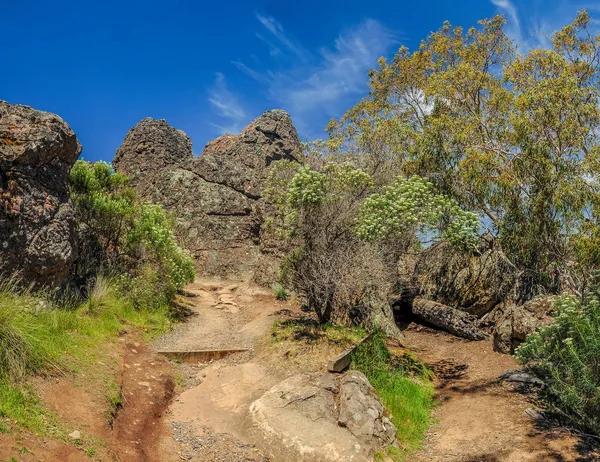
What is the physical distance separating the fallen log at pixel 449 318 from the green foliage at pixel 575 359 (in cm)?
604

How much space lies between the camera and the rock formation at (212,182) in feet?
75.3

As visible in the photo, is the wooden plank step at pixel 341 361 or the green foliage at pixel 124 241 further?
the green foliage at pixel 124 241

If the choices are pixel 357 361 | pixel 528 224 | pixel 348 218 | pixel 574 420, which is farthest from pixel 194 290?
pixel 574 420

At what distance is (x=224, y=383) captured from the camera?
10.2 metres

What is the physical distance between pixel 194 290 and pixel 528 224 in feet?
43.6

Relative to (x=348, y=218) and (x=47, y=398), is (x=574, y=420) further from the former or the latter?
(x=47, y=398)

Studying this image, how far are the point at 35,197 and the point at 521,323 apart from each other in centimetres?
1346

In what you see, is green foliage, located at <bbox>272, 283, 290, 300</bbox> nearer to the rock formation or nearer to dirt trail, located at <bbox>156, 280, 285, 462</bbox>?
Answer: dirt trail, located at <bbox>156, 280, 285, 462</bbox>

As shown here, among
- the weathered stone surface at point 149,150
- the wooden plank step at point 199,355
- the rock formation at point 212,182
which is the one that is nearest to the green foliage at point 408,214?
the wooden plank step at point 199,355

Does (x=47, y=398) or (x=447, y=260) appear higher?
(x=447, y=260)

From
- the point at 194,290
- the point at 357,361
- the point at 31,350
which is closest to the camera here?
the point at 31,350

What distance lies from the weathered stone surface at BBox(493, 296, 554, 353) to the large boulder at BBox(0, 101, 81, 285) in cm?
1260

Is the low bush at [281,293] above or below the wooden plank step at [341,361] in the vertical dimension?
above

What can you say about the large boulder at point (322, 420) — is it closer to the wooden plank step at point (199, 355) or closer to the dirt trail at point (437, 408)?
the dirt trail at point (437, 408)
